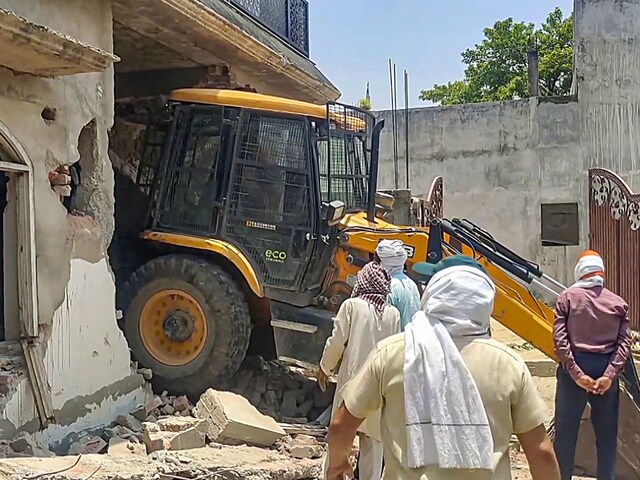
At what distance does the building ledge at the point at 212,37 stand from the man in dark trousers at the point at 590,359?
4163 mm

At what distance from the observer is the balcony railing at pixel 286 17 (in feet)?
34.6

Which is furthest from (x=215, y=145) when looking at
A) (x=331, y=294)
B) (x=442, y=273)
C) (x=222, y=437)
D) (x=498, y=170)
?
(x=498, y=170)

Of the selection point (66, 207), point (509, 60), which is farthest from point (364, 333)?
point (509, 60)

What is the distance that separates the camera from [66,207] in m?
6.70

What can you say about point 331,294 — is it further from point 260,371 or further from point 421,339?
point 421,339

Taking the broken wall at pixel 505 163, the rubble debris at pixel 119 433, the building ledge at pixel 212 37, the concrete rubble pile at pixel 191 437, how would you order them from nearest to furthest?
the concrete rubble pile at pixel 191 437
the rubble debris at pixel 119 433
the building ledge at pixel 212 37
the broken wall at pixel 505 163

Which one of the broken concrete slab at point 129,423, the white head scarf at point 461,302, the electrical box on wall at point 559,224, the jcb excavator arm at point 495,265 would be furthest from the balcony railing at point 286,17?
the white head scarf at point 461,302

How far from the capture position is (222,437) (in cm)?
581

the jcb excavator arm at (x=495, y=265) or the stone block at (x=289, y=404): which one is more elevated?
the jcb excavator arm at (x=495, y=265)

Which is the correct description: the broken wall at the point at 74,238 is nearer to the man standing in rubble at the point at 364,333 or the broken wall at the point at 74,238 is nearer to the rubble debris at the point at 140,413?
the rubble debris at the point at 140,413

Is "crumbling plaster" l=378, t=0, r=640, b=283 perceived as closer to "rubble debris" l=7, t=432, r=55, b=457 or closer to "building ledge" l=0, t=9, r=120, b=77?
"building ledge" l=0, t=9, r=120, b=77

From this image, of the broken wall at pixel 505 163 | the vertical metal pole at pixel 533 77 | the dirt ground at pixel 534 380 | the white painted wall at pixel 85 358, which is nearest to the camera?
the dirt ground at pixel 534 380

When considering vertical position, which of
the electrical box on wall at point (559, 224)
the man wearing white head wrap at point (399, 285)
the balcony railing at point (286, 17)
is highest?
the balcony railing at point (286, 17)

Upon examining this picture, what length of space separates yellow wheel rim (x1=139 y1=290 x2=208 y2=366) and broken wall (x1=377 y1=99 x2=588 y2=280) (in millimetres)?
11258
